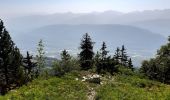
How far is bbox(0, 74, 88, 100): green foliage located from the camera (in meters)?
27.3

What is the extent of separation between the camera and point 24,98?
88.1 ft

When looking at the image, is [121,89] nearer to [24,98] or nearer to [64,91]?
[64,91]

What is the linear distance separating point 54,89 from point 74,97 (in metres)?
3.51

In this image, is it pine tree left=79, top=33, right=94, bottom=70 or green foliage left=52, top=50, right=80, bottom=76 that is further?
pine tree left=79, top=33, right=94, bottom=70

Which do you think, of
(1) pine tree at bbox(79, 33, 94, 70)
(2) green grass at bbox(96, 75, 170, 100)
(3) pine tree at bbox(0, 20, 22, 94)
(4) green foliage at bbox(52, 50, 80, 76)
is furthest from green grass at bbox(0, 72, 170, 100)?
(1) pine tree at bbox(79, 33, 94, 70)

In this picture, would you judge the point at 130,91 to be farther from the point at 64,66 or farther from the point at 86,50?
the point at 86,50

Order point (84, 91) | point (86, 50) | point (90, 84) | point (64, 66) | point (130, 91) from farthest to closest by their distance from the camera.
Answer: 1. point (86, 50)
2. point (64, 66)
3. point (90, 84)
4. point (84, 91)
5. point (130, 91)

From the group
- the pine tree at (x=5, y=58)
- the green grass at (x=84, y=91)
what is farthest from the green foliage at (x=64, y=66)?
the green grass at (x=84, y=91)

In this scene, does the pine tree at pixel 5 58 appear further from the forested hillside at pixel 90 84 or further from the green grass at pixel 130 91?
the green grass at pixel 130 91

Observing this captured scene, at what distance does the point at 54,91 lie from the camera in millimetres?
30234

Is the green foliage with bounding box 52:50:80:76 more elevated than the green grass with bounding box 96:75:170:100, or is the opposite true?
the green grass with bounding box 96:75:170:100

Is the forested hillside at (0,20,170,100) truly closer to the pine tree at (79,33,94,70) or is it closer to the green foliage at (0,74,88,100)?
the green foliage at (0,74,88,100)

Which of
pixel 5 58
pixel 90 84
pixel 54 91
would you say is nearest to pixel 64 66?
pixel 5 58

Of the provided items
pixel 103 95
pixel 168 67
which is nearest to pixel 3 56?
pixel 168 67
